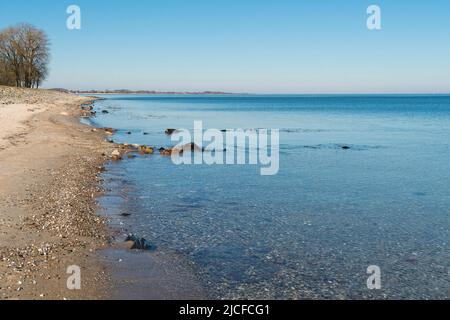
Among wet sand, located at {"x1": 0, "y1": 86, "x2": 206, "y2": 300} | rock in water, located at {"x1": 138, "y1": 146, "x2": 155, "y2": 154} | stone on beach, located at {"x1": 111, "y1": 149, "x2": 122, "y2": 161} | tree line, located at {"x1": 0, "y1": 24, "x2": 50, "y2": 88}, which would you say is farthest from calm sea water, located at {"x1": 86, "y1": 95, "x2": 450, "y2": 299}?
tree line, located at {"x1": 0, "y1": 24, "x2": 50, "y2": 88}

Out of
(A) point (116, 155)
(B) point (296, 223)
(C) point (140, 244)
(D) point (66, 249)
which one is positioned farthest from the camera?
(A) point (116, 155)

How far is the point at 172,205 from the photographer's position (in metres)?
15.2

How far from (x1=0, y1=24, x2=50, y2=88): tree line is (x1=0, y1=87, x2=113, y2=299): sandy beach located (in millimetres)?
82259

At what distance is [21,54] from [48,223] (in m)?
97.2

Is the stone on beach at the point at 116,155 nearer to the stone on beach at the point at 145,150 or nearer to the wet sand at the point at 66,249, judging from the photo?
the stone on beach at the point at 145,150

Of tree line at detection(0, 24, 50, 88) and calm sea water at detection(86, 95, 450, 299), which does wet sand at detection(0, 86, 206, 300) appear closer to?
calm sea water at detection(86, 95, 450, 299)

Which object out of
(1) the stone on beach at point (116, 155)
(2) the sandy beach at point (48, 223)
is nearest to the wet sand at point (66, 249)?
(2) the sandy beach at point (48, 223)

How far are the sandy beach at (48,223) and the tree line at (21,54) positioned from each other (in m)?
82.3

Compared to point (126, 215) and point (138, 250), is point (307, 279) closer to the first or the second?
point (138, 250)

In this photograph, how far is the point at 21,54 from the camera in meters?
96.3

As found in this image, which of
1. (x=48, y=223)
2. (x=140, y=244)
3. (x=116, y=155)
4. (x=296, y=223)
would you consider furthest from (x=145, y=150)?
(x=140, y=244)

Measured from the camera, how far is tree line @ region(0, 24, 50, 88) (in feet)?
312

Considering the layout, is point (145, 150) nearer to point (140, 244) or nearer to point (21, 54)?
point (140, 244)
